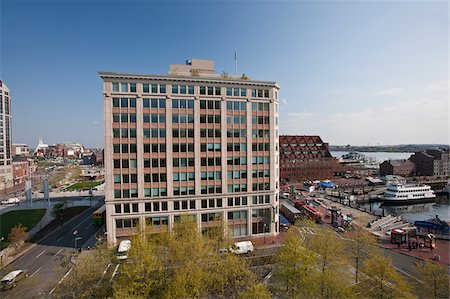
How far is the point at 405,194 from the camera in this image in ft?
286

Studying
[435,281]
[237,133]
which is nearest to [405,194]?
[237,133]

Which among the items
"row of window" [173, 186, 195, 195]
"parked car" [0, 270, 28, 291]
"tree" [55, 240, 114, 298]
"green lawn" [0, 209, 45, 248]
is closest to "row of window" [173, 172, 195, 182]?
"row of window" [173, 186, 195, 195]

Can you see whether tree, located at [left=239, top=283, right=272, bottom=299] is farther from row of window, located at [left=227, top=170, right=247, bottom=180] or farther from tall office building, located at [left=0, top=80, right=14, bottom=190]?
tall office building, located at [left=0, top=80, right=14, bottom=190]

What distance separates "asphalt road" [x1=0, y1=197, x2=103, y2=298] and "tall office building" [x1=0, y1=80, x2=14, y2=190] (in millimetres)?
63500

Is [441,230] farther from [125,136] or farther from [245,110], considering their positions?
[125,136]

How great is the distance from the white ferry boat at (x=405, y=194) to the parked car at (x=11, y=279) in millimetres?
107480

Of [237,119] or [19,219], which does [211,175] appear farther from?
[19,219]

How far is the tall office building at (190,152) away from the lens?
135 ft

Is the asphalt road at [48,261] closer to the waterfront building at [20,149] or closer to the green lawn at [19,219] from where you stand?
the green lawn at [19,219]

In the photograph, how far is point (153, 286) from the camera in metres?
22.7

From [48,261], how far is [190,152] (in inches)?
1139

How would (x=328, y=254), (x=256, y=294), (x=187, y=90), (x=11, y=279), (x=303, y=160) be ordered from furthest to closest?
(x=303, y=160) → (x=187, y=90) → (x=11, y=279) → (x=328, y=254) → (x=256, y=294)

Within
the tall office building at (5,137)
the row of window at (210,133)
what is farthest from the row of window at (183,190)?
the tall office building at (5,137)

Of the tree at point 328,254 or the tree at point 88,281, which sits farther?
the tree at point 328,254
